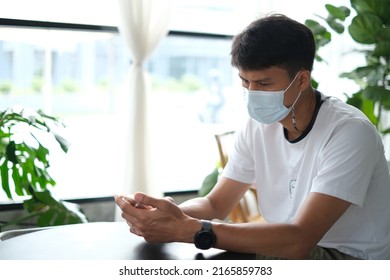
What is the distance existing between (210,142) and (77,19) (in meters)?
1.28

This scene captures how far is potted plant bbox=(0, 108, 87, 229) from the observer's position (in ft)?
8.08

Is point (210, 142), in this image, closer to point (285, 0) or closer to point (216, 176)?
point (216, 176)

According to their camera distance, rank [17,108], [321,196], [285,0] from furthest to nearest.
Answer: [285,0], [17,108], [321,196]

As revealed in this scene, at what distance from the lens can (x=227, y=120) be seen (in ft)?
13.2

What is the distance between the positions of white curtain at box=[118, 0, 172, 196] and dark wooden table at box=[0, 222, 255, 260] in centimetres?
143

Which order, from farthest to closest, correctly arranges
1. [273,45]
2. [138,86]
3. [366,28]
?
[138,86], [366,28], [273,45]

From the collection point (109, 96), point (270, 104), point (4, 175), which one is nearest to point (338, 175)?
point (270, 104)

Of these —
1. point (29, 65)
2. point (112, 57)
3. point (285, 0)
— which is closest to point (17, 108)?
point (29, 65)

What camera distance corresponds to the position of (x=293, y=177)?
1908 millimetres

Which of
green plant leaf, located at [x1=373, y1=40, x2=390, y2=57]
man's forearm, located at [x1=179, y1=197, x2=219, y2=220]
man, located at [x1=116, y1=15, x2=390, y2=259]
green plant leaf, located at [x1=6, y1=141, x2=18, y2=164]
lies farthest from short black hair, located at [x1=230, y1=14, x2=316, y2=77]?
green plant leaf, located at [x1=373, y1=40, x2=390, y2=57]

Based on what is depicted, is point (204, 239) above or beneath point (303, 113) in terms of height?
beneath

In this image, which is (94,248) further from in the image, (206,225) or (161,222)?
(206,225)

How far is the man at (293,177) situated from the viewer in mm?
1656

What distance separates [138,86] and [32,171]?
0.92 meters
